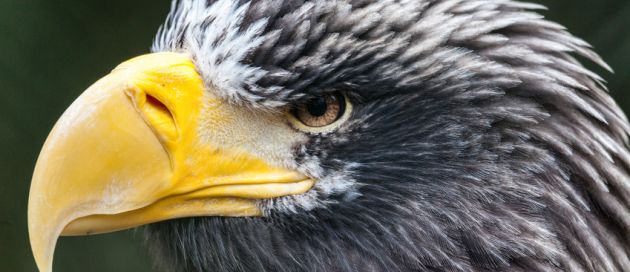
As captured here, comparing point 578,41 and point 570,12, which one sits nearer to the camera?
point 578,41

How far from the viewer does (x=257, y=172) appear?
2320mm

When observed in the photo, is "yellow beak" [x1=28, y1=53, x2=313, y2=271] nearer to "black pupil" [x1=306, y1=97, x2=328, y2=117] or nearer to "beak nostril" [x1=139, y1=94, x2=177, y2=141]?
"beak nostril" [x1=139, y1=94, x2=177, y2=141]

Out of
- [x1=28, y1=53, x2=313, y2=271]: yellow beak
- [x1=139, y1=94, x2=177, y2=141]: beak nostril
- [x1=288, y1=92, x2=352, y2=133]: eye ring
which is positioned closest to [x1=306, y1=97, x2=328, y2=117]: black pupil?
[x1=288, y1=92, x2=352, y2=133]: eye ring

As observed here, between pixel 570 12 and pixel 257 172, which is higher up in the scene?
pixel 570 12

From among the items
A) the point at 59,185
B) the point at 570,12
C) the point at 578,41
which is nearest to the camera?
the point at 59,185

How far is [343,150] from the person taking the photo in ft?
7.52

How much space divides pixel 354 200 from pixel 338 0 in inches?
19.4

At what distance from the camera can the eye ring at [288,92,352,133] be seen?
90.4 inches

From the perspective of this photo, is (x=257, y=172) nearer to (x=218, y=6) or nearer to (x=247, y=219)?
(x=247, y=219)

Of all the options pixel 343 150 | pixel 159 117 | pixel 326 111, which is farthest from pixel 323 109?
pixel 159 117

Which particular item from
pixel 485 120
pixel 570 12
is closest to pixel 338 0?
pixel 485 120

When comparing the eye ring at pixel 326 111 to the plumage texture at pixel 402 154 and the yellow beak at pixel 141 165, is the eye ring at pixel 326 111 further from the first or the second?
the yellow beak at pixel 141 165

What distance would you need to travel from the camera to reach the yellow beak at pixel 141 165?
2.19 metres

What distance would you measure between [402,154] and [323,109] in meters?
0.22
